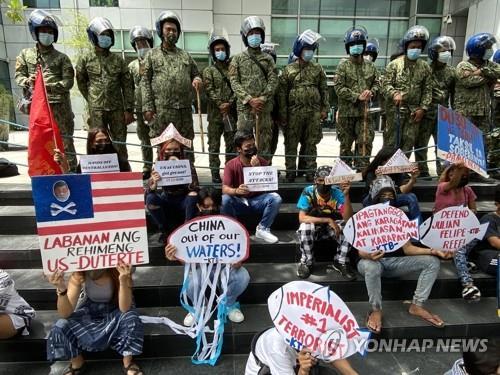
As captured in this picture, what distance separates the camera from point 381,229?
9.36 ft

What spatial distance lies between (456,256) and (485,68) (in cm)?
320

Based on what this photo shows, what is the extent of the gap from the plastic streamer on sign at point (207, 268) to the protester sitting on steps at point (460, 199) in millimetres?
2075

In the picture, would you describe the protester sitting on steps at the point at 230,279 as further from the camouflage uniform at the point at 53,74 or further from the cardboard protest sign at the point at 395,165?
the camouflage uniform at the point at 53,74

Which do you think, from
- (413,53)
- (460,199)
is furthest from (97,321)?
(413,53)

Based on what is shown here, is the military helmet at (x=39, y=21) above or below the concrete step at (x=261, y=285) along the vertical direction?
above

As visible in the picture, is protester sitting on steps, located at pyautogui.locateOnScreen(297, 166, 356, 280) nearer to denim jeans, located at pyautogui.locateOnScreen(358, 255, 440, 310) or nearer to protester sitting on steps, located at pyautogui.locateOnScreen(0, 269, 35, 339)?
denim jeans, located at pyautogui.locateOnScreen(358, 255, 440, 310)

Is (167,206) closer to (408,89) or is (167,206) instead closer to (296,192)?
Answer: (296,192)

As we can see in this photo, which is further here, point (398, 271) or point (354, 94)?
point (354, 94)

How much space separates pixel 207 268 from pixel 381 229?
1.40m

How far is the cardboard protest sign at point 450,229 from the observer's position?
2.99m

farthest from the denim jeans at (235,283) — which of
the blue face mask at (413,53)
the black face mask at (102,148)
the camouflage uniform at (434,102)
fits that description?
the blue face mask at (413,53)

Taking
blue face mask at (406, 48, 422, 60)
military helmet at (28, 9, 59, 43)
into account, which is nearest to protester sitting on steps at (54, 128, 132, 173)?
military helmet at (28, 9, 59, 43)

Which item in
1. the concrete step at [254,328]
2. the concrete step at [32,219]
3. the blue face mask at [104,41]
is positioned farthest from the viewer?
the blue face mask at [104,41]

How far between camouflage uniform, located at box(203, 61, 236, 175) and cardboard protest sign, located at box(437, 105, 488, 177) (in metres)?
2.73
